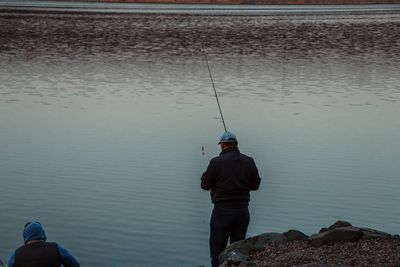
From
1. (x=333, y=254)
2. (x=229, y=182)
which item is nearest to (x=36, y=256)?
(x=229, y=182)

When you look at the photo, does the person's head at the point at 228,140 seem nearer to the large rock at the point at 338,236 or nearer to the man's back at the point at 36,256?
the large rock at the point at 338,236

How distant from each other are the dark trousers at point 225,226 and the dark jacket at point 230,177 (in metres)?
0.13

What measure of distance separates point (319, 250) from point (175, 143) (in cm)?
1325

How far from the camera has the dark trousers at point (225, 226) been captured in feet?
37.7

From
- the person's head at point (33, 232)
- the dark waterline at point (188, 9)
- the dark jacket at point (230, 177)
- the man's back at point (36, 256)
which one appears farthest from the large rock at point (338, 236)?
the dark waterline at point (188, 9)

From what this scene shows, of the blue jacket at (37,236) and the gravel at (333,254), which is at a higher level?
the blue jacket at (37,236)

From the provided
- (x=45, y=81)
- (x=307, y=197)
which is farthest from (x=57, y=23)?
(x=307, y=197)

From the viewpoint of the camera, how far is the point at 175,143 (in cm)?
2469

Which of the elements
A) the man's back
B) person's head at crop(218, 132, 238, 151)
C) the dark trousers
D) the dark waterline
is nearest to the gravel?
the dark trousers

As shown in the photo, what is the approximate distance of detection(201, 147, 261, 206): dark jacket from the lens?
11.3 meters

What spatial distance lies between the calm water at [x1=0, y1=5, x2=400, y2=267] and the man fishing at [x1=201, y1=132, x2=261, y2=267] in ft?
7.41

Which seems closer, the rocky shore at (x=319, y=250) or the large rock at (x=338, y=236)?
the rocky shore at (x=319, y=250)

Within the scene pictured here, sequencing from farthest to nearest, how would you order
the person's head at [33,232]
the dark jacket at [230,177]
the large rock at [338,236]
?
the large rock at [338,236] → the dark jacket at [230,177] → the person's head at [33,232]

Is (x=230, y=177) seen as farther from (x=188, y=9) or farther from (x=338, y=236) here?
(x=188, y=9)
